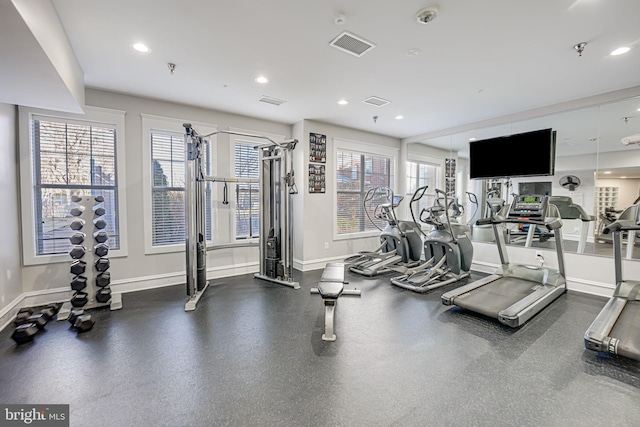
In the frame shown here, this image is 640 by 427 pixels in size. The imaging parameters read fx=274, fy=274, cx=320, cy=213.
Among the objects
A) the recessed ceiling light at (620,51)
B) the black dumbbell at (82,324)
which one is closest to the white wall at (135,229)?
the black dumbbell at (82,324)

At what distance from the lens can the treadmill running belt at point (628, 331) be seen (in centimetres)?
227

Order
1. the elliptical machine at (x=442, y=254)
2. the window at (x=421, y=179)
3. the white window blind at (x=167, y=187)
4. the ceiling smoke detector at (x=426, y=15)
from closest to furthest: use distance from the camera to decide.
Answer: the ceiling smoke detector at (x=426, y=15), the white window blind at (x=167, y=187), the elliptical machine at (x=442, y=254), the window at (x=421, y=179)

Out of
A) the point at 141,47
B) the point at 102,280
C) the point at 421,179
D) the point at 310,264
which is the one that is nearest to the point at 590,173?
the point at 421,179

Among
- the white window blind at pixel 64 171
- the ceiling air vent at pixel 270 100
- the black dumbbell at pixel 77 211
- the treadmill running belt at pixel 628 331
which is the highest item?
the ceiling air vent at pixel 270 100

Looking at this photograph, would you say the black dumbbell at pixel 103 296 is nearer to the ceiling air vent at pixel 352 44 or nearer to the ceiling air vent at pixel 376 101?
the ceiling air vent at pixel 352 44

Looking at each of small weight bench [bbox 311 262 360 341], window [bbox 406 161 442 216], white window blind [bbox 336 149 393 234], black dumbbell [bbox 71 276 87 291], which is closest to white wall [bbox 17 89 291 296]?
black dumbbell [bbox 71 276 87 291]

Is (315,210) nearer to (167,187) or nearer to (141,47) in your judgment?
(167,187)

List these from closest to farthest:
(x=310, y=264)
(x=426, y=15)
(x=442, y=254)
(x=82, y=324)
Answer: (x=426, y=15)
(x=82, y=324)
(x=442, y=254)
(x=310, y=264)

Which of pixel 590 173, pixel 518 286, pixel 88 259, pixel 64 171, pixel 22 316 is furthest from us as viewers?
pixel 590 173

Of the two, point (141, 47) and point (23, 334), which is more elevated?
point (141, 47)

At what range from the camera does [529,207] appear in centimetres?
382

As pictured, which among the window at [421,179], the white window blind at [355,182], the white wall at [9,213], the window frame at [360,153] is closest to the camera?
the white wall at [9,213]

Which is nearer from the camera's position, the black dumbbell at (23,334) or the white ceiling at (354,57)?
the white ceiling at (354,57)

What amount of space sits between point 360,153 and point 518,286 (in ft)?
12.8
